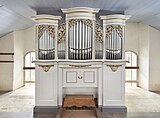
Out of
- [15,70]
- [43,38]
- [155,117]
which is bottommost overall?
[155,117]

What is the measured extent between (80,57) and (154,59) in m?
4.67

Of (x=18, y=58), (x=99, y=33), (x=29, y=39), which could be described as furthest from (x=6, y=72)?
(x=99, y=33)

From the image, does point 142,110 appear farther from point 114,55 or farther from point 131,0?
point 131,0

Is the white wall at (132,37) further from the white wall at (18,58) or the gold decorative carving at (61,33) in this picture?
the gold decorative carving at (61,33)

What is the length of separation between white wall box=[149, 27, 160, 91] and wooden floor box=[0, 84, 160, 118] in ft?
1.80

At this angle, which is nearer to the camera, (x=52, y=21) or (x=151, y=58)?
(x=52, y=21)

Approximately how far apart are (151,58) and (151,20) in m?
1.60

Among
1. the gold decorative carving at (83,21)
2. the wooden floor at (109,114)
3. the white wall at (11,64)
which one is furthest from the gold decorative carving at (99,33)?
the white wall at (11,64)

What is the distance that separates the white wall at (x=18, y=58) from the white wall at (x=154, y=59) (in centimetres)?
519

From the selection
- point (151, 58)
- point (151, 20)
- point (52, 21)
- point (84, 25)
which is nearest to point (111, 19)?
point (84, 25)

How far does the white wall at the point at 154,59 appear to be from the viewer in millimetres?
9742

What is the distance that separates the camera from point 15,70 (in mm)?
9938

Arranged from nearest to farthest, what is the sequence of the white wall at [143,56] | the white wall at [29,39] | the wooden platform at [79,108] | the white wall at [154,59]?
the wooden platform at [79,108]
the white wall at [154,59]
the white wall at [143,56]
the white wall at [29,39]

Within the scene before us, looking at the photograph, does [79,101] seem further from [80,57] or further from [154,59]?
[154,59]
